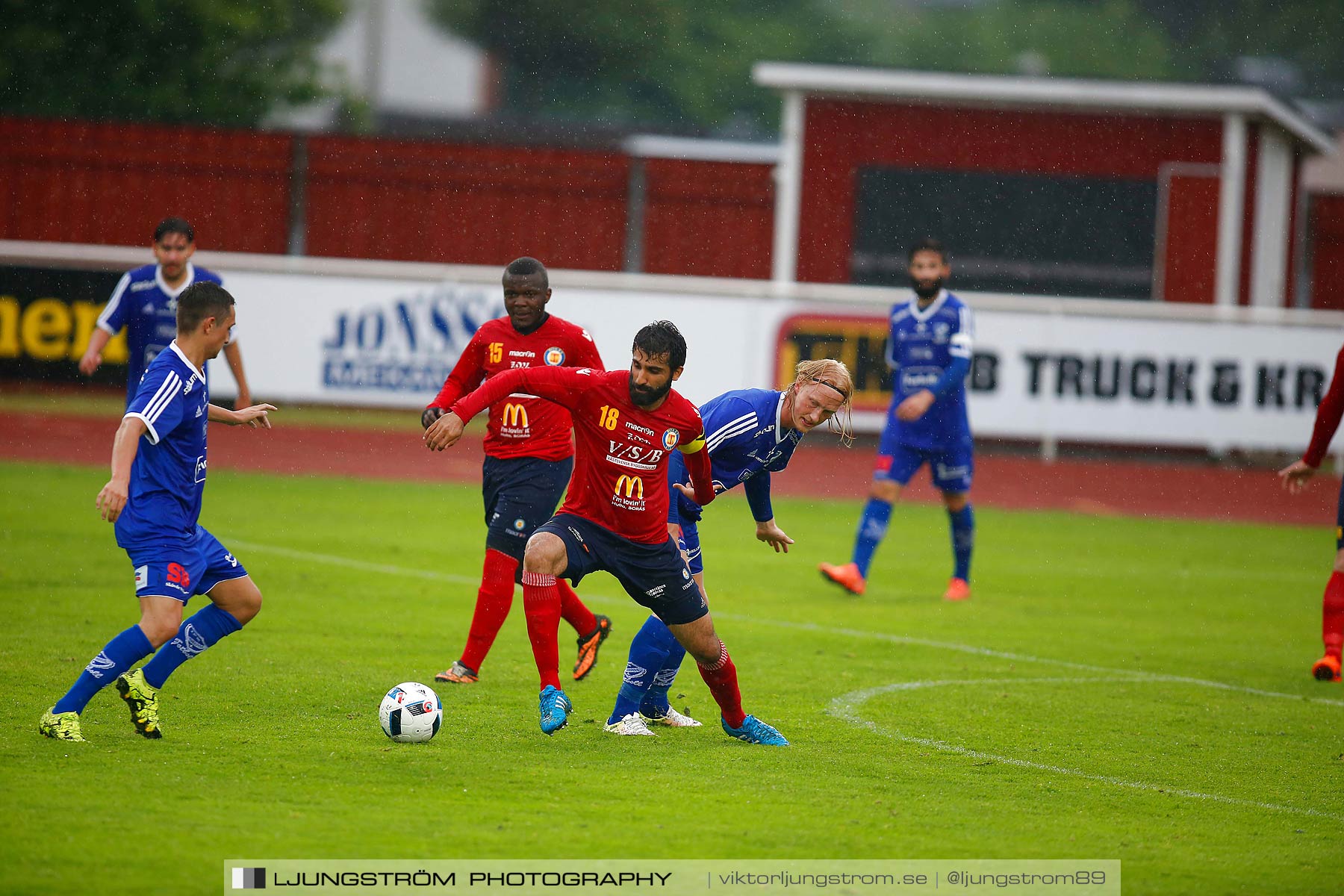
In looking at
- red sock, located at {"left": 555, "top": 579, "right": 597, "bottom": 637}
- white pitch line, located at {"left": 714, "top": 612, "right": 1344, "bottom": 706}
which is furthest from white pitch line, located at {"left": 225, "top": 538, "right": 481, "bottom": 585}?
red sock, located at {"left": 555, "top": 579, "right": 597, "bottom": 637}

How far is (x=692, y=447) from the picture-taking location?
6.61 meters

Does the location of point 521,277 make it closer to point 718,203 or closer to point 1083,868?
point 1083,868

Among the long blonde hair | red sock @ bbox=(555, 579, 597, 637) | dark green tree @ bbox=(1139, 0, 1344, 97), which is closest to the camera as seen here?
the long blonde hair

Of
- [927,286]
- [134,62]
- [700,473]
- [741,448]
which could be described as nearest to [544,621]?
[700,473]

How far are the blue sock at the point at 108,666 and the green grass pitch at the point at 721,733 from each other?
0.65 feet

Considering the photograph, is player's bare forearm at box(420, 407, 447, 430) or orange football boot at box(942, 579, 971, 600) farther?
orange football boot at box(942, 579, 971, 600)

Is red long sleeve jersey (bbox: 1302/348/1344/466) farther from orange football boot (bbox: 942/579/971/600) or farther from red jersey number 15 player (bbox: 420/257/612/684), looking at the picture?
red jersey number 15 player (bbox: 420/257/612/684)

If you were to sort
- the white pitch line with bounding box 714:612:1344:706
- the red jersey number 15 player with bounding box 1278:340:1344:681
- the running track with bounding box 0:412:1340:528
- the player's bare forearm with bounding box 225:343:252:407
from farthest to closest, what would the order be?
the running track with bounding box 0:412:1340:528, the player's bare forearm with bounding box 225:343:252:407, the red jersey number 15 player with bounding box 1278:340:1344:681, the white pitch line with bounding box 714:612:1344:706

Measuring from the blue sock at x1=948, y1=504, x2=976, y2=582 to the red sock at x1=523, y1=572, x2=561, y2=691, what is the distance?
5.24m

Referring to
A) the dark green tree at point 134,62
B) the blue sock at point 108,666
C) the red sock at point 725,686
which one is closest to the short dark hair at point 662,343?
the red sock at point 725,686

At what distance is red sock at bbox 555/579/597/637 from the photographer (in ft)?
26.8

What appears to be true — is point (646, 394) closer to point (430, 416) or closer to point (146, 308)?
point (430, 416)

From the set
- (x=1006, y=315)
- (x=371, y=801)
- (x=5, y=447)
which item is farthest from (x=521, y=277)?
(x=1006, y=315)

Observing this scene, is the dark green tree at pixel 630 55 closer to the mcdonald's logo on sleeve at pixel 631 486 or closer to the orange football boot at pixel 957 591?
the orange football boot at pixel 957 591
